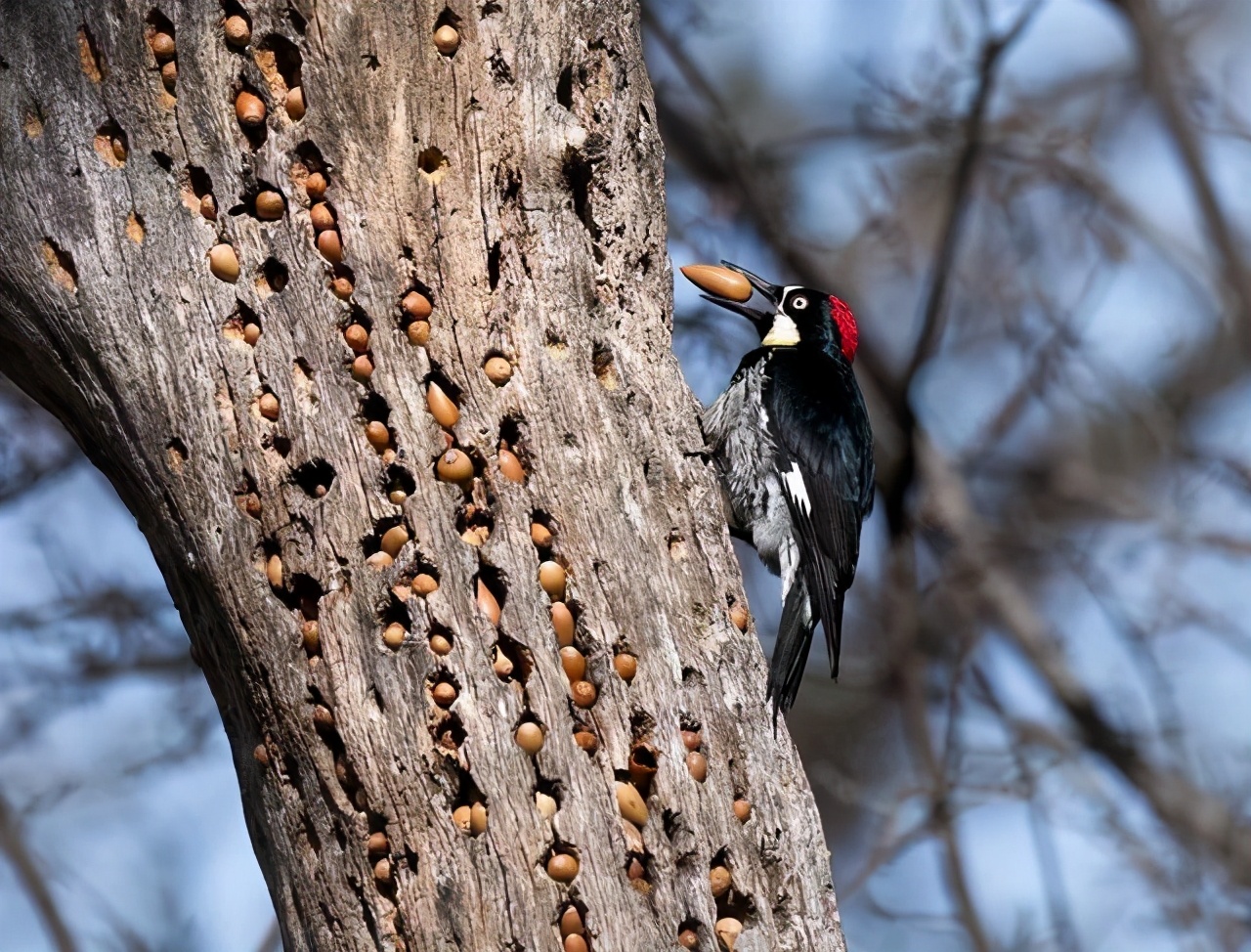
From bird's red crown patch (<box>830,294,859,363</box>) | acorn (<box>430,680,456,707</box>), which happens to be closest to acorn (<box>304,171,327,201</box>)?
acorn (<box>430,680,456,707</box>)

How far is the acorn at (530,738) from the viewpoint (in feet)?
6.16

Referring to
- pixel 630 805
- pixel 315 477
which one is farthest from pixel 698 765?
pixel 315 477

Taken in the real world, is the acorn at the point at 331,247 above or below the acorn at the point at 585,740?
above

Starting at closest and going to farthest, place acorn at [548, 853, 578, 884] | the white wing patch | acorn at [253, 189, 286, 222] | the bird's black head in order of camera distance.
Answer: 1. acorn at [548, 853, 578, 884]
2. acorn at [253, 189, 286, 222]
3. the white wing patch
4. the bird's black head

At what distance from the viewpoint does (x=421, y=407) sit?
77.1 inches

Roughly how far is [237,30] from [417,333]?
1.80 feet

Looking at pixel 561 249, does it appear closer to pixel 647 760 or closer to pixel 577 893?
pixel 647 760

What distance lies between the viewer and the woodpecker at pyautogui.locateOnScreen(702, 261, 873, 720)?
3.46 metres

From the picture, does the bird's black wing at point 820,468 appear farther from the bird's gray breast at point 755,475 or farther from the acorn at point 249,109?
the acorn at point 249,109

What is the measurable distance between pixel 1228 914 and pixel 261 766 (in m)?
4.93

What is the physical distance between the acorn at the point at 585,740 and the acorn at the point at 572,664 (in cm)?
8

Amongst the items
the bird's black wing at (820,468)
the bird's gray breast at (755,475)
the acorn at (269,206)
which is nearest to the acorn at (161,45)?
the acorn at (269,206)

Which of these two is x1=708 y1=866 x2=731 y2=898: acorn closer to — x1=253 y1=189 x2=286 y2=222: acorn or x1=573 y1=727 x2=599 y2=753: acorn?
x1=573 y1=727 x2=599 y2=753: acorn

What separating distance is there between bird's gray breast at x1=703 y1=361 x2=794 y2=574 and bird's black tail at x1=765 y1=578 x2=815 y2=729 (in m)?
0.19
